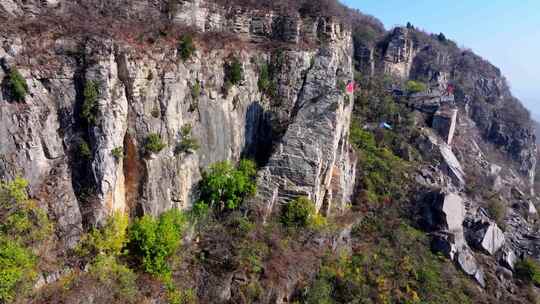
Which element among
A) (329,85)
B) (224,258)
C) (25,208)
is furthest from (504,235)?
(25,208)

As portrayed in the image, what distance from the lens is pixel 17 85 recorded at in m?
14.9

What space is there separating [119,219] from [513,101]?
262 feet

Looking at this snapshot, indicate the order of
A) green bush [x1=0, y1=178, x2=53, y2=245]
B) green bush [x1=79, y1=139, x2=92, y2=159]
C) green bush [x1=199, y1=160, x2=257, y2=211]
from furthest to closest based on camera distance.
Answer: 1. green bush [x1=199, y1=160, x2=257, y2=211]
2. green bush [x1=79, y1=139, x2=92, y2=159]
3. green bush [x1=0, y1=178, x2=53, y2=245]

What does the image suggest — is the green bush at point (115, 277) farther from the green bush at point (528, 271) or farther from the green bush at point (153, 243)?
the green bush at point (528, 271)

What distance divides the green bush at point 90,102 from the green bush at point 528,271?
34.7 m

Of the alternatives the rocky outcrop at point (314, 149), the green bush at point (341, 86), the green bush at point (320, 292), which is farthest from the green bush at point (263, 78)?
the green bush at point (320, 292)

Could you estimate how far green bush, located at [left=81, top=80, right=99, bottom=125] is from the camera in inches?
656

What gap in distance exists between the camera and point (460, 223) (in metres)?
30.0

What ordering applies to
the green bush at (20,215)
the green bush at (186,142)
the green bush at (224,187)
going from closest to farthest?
the green bush at (20,215), the green bush at (186,142), the green bush at (224,187)

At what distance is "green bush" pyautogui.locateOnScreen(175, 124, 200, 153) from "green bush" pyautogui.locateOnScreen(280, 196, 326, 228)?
7.63 metres

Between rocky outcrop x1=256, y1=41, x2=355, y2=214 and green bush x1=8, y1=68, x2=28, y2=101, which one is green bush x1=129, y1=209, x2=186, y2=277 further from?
green bush x1=8, y1=68, x2=28, y2=101

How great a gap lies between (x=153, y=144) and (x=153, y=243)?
542cm

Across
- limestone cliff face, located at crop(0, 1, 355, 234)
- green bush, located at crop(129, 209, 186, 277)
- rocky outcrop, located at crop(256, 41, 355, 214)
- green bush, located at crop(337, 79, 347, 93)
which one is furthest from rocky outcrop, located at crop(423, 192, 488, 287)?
green bush, located at crop(129, 209, 186, 277)

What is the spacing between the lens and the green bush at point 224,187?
2175cm
